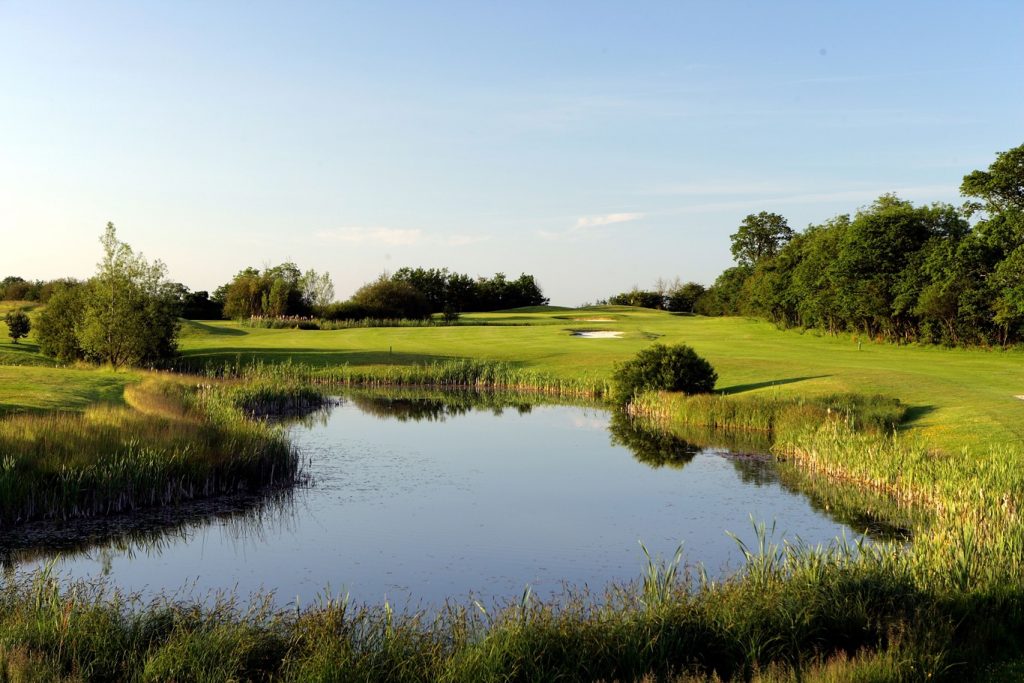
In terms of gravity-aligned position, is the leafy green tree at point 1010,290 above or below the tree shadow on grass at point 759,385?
above

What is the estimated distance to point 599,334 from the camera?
2699 inches

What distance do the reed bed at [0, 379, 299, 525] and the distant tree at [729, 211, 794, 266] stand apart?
95929 mm

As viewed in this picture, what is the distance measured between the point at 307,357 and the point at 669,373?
24026 mm

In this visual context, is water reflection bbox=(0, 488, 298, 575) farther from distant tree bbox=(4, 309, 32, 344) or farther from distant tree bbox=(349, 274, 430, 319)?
distant tree bbox=(349, 274, 430, 319)

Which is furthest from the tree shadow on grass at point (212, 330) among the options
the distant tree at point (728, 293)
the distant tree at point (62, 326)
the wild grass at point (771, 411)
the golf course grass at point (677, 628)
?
the distant tree at point (728, 293)

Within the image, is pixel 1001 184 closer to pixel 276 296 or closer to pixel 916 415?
pixel 916 415

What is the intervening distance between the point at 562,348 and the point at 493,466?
3193 cm

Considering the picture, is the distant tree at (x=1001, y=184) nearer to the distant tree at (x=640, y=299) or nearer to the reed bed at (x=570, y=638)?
the reed bed at (x=570, y=638)

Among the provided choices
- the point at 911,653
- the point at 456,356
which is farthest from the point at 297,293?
Result: the point at 911,653

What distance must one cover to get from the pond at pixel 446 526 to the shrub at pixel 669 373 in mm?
7551

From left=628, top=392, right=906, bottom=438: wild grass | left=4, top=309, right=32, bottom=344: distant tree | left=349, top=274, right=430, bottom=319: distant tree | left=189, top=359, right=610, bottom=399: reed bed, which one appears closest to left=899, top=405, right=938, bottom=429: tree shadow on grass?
left=628, top=392, right=906, bottom=438: wild grass

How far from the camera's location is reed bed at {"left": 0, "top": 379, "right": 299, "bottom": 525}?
16141 millimetres

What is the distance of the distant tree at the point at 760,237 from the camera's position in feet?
360

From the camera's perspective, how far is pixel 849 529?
17500 mm
